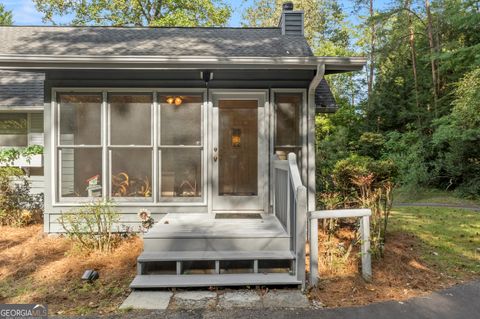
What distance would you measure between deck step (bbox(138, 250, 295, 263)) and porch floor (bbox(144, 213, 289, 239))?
19 centimetres

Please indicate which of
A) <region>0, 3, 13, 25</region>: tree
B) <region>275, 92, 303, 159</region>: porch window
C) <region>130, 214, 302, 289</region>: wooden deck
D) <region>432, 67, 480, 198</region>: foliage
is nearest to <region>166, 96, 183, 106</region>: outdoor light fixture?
<region>275, 92, 303, 159</region>: porch window

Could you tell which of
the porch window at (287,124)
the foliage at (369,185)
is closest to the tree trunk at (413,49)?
the foliage at (369,185)

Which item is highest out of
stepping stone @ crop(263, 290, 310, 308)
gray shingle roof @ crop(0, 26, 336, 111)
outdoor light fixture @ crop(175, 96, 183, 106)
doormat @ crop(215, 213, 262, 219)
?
gray shingle roof @ crop(0, 26, 336, 111)

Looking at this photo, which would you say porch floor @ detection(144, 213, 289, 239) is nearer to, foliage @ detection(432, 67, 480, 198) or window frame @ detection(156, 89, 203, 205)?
window frame @ detection(156, 89, 203, 205)

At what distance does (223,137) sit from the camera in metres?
5.56

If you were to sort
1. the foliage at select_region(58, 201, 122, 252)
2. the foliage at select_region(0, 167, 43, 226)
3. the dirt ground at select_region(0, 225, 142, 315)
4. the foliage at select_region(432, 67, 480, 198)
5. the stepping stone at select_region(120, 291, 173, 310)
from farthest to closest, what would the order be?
the foliage at select_region(432, 67, 480, 198) → the foliage at select_region(0, 167, 43, 226) → the foliage at select_region(58, 201, 122, 252) → the dirt ground at select_region(0, 225, 142, 315) → the stepping stone at select_region(120, 291, 173, 310)

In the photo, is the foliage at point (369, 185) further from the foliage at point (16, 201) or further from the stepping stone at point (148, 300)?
the foliage at point (16, 201)

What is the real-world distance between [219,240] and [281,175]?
125 cm

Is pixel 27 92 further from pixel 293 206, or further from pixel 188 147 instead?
pixel 293 206

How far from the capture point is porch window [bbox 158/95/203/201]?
18.0ft

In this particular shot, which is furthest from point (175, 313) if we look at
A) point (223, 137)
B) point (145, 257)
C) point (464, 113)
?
point (464, 113)

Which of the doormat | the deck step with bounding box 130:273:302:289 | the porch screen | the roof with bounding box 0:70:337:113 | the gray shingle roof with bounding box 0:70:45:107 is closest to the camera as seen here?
the deck step with bounding box 130:273:302:289

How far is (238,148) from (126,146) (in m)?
1.80

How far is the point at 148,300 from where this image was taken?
3.30 metres
